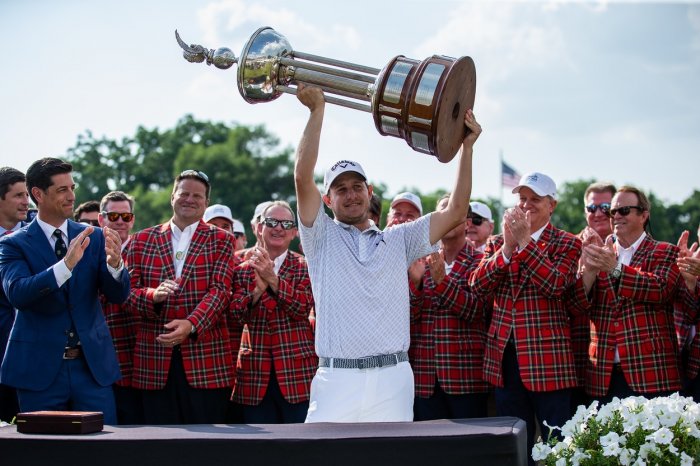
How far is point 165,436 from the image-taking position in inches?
138

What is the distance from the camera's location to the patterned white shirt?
4.78 m

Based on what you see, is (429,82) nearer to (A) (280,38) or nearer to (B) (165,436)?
(A) (280,38)

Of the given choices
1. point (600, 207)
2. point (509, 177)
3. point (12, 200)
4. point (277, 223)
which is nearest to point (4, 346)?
point (12, 200)

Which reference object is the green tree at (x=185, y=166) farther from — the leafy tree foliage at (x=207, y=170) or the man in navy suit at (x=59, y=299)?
the man in navy suit at (x=59, y=299)

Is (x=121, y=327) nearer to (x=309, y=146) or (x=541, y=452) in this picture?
(x=309, y=146)

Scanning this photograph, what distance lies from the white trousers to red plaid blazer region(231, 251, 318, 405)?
2.17 meters

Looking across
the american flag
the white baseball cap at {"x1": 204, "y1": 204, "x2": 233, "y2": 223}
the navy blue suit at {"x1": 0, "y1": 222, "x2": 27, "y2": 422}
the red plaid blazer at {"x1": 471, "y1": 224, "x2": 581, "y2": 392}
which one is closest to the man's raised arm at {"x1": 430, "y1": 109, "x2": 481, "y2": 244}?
the red plaid blazer at {"x1": 471, "y1": 224, "x2": 581, "y2": 392}

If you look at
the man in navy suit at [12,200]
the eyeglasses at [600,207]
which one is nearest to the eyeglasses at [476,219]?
the eyeglasses at [600,207]

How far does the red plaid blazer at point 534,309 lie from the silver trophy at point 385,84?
6.16 feet

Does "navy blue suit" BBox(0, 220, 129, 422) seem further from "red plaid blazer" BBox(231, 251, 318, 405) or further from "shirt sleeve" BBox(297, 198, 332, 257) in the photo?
"shirt sleeve" BBox(297, 198, 332, 257)

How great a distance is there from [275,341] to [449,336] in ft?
4.78

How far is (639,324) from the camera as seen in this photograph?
20.8ft

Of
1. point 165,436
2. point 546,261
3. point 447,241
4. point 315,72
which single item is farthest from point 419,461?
point 447,241

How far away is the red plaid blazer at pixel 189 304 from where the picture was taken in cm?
679
